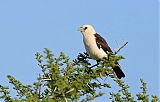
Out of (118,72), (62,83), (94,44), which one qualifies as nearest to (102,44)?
(94,44)

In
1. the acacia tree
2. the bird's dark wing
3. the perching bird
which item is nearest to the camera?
the acacia tree

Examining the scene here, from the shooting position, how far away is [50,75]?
6098 millimetres

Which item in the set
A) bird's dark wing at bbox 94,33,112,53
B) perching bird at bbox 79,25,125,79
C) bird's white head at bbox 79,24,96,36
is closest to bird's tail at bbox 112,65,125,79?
perching bird at bbox 79,25,125,79

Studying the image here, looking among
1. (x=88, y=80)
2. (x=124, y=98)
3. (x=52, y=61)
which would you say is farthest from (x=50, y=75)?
(x=124, y=98)

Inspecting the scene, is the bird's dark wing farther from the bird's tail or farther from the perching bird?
the bird's tail

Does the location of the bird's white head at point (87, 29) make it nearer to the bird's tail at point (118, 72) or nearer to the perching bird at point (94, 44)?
the perching bird at point (94, 44)

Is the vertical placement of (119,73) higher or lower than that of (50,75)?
higher

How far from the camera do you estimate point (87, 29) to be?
34.8 ft

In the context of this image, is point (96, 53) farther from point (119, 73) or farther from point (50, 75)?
point (50, 75)

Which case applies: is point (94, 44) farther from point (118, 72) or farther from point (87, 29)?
point (118, 72)

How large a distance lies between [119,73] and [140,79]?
1680 millimetres

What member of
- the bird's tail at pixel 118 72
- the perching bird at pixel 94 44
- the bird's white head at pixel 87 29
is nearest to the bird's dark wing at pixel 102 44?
the perching bird at pixel 94 44

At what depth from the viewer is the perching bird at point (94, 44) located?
32.5 feet

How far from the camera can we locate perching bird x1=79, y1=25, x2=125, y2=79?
32.5 feet
